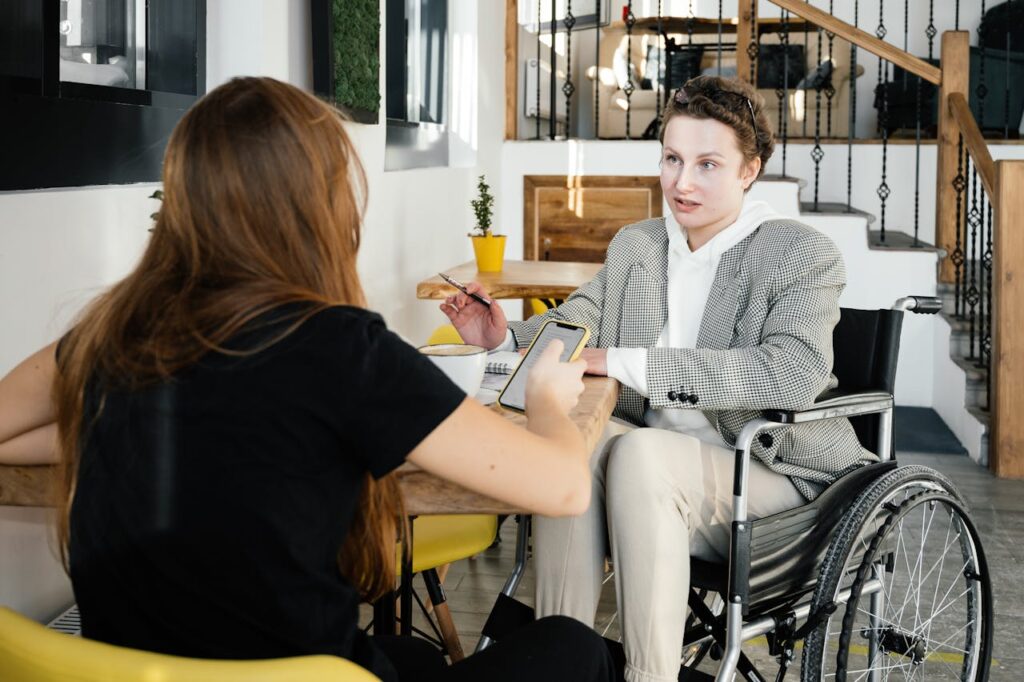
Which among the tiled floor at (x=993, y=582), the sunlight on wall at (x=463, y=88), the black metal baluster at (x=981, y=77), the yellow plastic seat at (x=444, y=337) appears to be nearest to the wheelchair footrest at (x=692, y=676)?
the tiled floor at (x=993, y=582)

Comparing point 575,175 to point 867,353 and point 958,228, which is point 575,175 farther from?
point 867,353

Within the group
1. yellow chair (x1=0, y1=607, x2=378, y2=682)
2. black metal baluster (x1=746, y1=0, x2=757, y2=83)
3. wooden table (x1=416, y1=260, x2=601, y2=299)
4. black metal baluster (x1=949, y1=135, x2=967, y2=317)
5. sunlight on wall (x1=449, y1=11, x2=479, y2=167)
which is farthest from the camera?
black metal baluster (x1=746, y1=0, x2=757, y2=83)

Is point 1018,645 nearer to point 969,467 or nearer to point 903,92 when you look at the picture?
point 969,467

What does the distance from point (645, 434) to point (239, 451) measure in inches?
39.1

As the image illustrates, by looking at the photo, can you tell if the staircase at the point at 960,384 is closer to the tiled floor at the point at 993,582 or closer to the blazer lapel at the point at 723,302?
the tiled floor at the point at 993,582

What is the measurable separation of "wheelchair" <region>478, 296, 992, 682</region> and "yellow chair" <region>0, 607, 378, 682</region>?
39.3 inches

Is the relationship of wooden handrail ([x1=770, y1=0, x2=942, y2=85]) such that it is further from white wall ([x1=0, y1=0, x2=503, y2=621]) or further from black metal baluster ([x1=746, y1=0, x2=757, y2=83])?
white wall ([x1=0, y1=0, x2=503, y2=621])

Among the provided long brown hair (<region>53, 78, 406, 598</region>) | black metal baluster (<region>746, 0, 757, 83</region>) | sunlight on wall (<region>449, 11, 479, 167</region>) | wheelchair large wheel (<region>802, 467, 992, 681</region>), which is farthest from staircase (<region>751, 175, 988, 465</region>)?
long brown hair (<region>53, 78, 406, 598</region>)

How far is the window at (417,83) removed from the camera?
392 cm

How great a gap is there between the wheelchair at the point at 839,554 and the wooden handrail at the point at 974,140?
8.06ft

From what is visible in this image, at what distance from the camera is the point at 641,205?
5730 millimetres

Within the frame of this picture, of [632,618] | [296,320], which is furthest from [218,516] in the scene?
[632,618]

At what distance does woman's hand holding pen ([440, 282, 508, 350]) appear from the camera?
218 centimetres

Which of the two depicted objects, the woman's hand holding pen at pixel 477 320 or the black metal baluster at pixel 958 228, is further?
the black metal baluster at pixel 958 228
